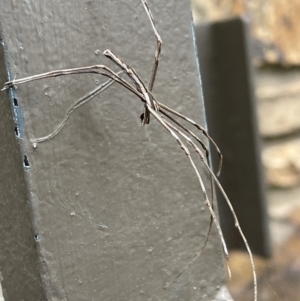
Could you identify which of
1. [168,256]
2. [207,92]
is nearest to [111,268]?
[168,256]

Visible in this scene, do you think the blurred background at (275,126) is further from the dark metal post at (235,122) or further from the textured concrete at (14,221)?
the textured concrete at (14,221)

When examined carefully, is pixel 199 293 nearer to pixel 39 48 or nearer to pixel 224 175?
pixel 224 175

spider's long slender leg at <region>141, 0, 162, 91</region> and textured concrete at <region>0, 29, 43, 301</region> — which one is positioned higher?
spider's long slender leg at <region>141, 0, 162, 91</region>

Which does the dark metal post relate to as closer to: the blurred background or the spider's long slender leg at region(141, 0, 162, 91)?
the blurred background

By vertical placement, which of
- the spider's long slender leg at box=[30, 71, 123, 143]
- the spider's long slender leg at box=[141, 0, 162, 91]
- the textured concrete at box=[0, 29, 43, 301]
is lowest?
the textured concrete at box=[0, 29, 43, 301]

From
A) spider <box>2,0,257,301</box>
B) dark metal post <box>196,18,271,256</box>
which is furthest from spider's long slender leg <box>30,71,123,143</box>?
dark metal post <box>196,18,271,256</box>

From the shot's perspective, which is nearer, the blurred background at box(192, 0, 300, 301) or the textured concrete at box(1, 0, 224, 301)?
the textured concrete at box(1, 0, 224, 301)

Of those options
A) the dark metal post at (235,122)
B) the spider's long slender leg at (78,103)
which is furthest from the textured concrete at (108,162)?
the dark metal post at (235,122)
